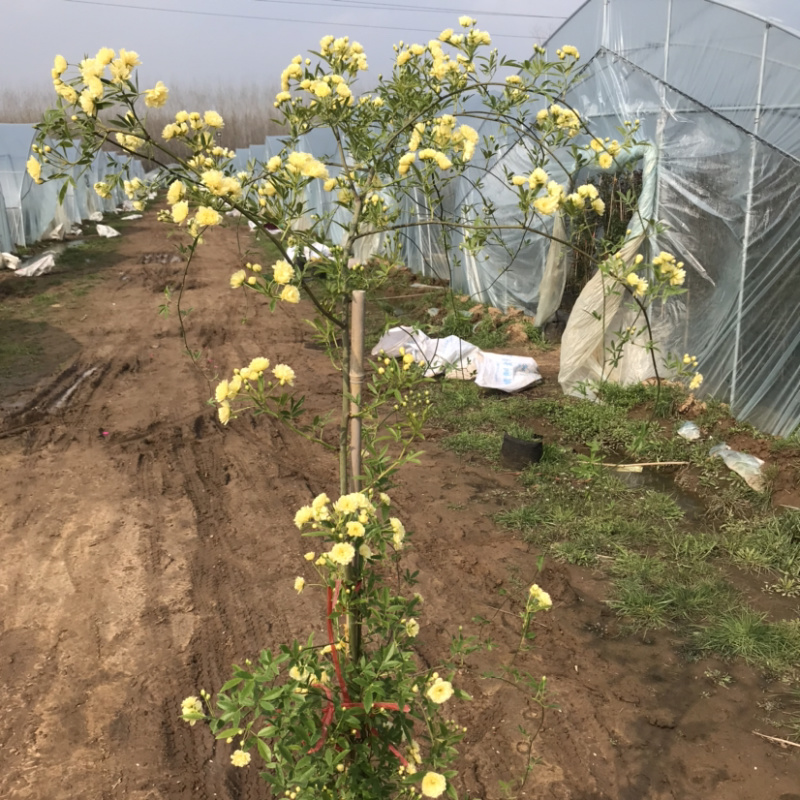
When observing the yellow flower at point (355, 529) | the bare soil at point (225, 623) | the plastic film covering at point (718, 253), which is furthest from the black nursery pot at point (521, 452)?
the yellow flower at point (355, 529)

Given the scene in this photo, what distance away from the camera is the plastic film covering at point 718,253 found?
5.60m

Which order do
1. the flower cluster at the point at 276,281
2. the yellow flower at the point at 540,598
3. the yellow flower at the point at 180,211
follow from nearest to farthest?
the yellow flower at the point at 180,211 < the flower cluster at the point at 276,281 < the yellow flower at the point at 540,598

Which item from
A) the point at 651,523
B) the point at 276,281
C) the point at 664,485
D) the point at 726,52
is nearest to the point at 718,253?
the point at 726,52

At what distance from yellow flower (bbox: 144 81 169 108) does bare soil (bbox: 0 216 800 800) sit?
4.49 ft

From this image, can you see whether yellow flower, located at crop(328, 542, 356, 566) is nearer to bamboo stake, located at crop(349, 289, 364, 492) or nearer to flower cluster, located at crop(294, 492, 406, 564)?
flower cluster, located at crop(294, 492, 406, 564)

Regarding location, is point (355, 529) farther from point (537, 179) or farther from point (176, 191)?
point (537, 179)

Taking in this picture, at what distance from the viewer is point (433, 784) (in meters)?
1.66

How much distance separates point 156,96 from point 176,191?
14.5 inches

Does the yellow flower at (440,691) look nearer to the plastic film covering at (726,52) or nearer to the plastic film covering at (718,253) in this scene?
the plastic film covering at (718,253)

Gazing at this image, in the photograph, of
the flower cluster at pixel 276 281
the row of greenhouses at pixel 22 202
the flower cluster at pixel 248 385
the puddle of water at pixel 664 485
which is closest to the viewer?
the flower cluster at pixel 276 281

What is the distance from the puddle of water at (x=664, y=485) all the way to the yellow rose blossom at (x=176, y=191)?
4.29 metres

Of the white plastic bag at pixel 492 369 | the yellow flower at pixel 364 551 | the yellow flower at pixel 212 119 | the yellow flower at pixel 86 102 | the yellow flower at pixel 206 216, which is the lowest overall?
the white plastic bag at pixel 492 369

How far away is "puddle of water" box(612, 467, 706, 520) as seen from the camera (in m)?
5.09

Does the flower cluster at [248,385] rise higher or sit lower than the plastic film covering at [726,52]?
lower
